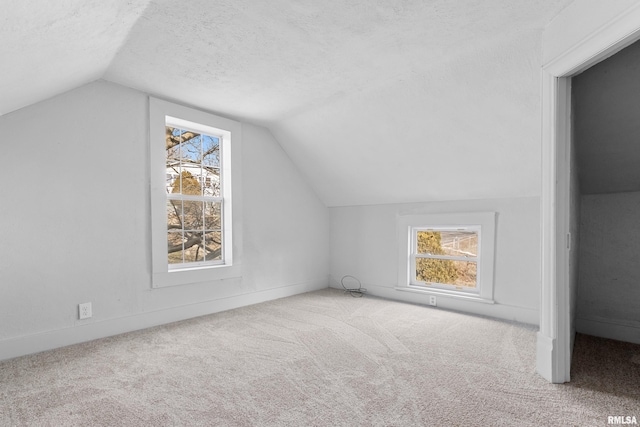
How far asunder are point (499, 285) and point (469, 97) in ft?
6.39

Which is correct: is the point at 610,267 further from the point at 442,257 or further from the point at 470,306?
the point at 442,257

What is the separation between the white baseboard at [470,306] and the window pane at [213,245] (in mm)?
2059

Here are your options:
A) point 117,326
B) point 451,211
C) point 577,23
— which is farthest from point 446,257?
point 117,326

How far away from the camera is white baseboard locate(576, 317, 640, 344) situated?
105 inches

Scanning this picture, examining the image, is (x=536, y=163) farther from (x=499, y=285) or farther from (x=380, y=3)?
(x=380, y=3)

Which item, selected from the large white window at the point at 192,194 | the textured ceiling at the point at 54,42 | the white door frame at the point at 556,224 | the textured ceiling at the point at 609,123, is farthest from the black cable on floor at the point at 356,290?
the textured ceiling at the point at 54,42

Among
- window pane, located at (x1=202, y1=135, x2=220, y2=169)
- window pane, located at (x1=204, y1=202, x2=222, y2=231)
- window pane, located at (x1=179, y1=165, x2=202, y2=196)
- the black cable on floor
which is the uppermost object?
window pane, located at (x1=202, y1=135, x2=220, y2=169)

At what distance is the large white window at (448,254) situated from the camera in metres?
3.51

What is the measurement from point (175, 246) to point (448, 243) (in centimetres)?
313

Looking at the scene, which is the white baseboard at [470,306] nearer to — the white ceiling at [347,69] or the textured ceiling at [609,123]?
the white ceiling at [347,69]

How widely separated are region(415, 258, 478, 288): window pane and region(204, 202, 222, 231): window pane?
2522mm

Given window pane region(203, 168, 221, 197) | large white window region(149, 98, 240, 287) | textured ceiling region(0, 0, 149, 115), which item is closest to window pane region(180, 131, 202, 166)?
large white window region(149, 98, 240, 287)

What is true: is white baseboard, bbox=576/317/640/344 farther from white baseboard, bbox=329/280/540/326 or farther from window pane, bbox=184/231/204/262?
window pane, bbox=184/231/204/262

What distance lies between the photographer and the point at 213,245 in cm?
388
